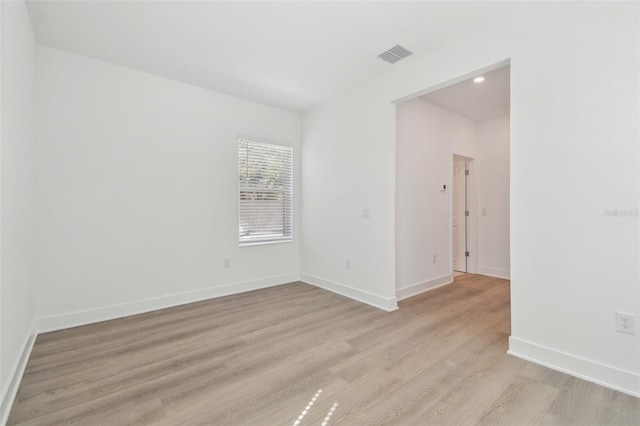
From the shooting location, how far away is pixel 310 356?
2.38 metres

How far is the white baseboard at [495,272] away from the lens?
4938mm

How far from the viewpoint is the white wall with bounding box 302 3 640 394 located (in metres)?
1.91

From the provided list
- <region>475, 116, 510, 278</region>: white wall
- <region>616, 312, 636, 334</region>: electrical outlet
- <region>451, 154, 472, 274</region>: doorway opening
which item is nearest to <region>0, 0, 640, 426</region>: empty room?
<region>616, 312, 636, 334</region>: electrical outlet

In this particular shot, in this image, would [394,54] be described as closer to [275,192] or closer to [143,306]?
[275,192]

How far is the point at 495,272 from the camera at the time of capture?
509 centimetres

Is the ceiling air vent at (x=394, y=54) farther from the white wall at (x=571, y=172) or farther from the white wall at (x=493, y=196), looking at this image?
the white wall at (x=493, y=196)

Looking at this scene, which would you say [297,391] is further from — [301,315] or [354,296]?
[354,296]

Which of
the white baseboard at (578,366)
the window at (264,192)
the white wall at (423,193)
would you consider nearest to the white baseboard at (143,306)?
the window at (264,192)

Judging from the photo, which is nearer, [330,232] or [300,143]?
[330,232]

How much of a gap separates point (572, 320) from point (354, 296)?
226 centimetres

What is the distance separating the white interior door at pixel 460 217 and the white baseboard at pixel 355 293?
2676 mm

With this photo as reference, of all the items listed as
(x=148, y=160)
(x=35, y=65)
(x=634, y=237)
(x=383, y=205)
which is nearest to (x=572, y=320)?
(x=634, y=237)

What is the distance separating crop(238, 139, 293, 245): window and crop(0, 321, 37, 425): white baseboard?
227 cm

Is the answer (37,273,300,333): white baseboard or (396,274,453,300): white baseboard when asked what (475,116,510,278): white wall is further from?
(37,273,300,333): white baseboard
